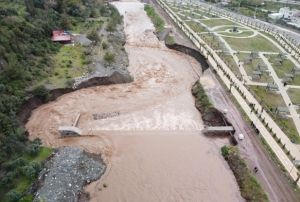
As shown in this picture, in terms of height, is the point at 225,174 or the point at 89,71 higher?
the point at 89,71

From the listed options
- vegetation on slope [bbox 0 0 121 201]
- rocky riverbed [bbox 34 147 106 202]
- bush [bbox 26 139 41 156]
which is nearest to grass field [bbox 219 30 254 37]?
vegetation on slope [bbox 0 0 121 201]

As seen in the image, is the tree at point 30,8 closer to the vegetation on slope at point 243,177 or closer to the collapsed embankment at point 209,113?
the collapsed embankment at point 209,113

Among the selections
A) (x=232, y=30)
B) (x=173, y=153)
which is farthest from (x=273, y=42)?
(x=173, y=153)

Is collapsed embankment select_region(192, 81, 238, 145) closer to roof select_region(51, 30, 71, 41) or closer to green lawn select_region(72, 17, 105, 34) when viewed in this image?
roof select_region(51, 30, 71, 41)

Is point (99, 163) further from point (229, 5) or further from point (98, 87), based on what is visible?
point (229, 5)

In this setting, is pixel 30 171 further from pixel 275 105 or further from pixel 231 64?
pixel 231 64

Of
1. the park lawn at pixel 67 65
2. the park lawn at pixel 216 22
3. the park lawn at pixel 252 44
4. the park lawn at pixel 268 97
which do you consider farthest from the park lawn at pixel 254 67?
the park lawn at pixel 67 65

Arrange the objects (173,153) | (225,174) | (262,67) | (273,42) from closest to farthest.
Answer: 1. (225,174)
2. (173,153)
3. (262,67)
4. (273,42)
